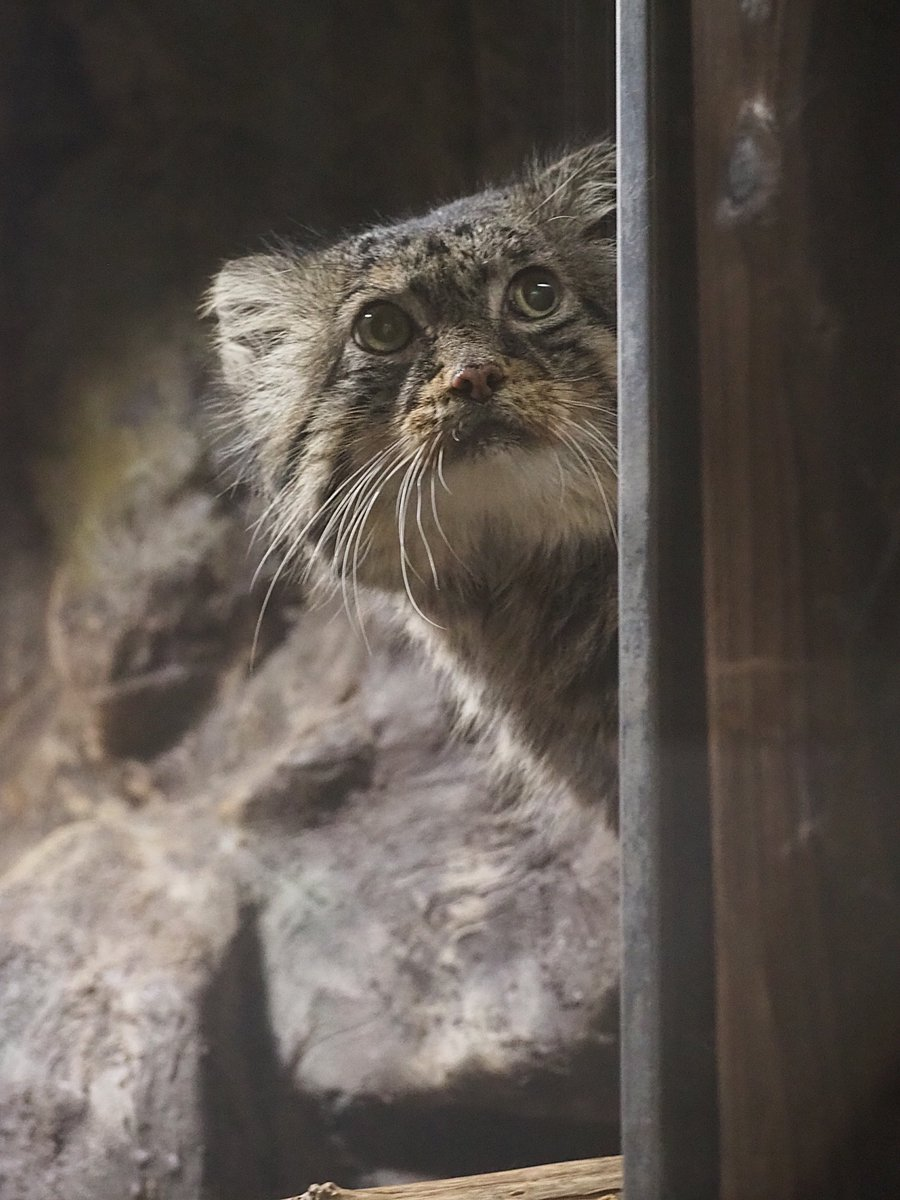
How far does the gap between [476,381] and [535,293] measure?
17 cm

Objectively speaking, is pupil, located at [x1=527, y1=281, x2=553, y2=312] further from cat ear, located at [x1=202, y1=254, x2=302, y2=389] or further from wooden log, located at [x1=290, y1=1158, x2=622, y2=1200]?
wooden log, located at [x1=290, y1=1158, x2=622, y2=1200]

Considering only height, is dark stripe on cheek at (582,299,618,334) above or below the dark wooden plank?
above

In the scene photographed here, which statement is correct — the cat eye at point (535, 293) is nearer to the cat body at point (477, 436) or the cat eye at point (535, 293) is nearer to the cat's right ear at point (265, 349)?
the cat body at point (477, 436)

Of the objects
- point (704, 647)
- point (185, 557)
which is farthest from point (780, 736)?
point (185, 557)

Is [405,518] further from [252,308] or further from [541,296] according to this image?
[252,308]

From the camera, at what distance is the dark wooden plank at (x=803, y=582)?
0.75 m

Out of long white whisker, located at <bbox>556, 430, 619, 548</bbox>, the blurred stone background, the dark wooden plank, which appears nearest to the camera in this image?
the dark wooden plank

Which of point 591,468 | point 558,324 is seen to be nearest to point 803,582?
point 591,468

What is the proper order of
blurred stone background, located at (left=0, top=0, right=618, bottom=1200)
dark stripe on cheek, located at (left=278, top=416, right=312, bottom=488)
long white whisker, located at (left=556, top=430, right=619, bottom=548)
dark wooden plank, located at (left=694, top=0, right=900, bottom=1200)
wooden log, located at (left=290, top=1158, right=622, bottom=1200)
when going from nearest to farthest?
1. dark wooden plank, located at (left=694, top=0, right=900, bottom=1200)
2. wooden log, located at (left=290, top=1158, right=622, bottom=1200)
3. long white whisker, located at (left=556, top=430, right=619, bottom=548)
4. dark stripe on cheek, located at (left=278, top=416, right=312, bottom=488)
5. blurred stone background, located at (left=0, top=0, right=618, bottom=1200)

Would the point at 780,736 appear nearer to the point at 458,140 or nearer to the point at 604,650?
the point at 604,650

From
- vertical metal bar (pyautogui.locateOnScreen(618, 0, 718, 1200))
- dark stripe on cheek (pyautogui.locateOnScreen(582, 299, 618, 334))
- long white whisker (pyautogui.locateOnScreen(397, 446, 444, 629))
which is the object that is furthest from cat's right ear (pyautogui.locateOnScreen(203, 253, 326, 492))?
vertical metal bar (pyautogui.locateOnScreen(618, 0, 718, 1200))

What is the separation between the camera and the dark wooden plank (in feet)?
2.45

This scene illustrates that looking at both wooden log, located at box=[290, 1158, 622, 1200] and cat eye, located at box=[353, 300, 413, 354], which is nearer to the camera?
wooden log, located at box=[290, 1158, 622, 1200]

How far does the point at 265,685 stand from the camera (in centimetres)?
216
